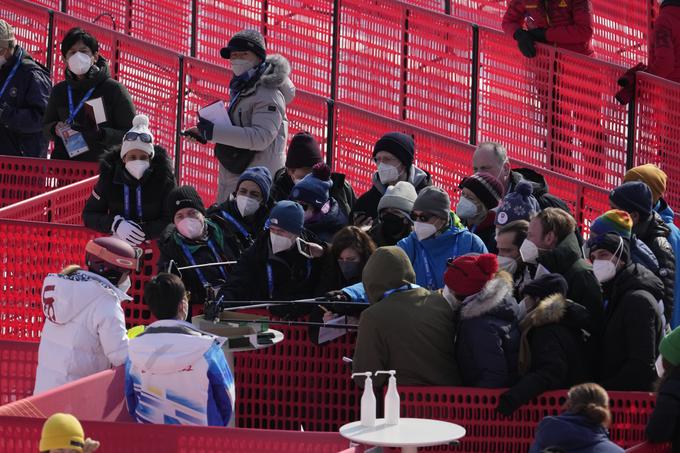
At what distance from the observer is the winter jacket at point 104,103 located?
54.3 feet

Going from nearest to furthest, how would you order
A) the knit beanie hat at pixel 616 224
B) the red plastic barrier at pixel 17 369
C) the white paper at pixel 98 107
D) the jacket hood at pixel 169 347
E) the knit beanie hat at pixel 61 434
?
1. the knit beanie hat at pixel 61 434
2. the jacket hood at pixel 169 347
3. the knit beanie hat at pixel 616 224
4. the red plastic barrier at pixel 17 369
5. the white paper at pixel 98 107

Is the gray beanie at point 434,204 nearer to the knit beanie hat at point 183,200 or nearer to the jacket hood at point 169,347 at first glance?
the knit beanie hat at point 183,200

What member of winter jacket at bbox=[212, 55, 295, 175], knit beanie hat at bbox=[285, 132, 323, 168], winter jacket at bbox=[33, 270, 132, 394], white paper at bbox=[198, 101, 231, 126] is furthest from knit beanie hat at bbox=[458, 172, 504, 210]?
winter jacket at bbox=[33, 270, 132, 394]

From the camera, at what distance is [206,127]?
15508 millimetres

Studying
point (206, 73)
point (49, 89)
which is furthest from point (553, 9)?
point (49, 89)

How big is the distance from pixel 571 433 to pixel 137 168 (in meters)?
5.65

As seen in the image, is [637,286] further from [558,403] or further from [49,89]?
[49,89]

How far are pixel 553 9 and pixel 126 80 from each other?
4.56m

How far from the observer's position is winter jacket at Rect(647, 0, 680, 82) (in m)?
16.8

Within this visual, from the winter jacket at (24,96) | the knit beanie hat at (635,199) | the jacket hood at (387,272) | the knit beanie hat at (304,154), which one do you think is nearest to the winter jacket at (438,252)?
the knit beanie hat at (635,199)

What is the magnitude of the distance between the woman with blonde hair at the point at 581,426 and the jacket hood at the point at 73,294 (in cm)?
326

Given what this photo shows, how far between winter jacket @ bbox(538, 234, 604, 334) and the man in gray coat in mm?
4194

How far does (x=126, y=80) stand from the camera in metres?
19.2

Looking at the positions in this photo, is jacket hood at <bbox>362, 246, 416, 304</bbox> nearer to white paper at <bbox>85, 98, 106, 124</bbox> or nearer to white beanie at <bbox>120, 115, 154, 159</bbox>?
white beanie at <bbox>120, 115, 154, 159</bbox>
